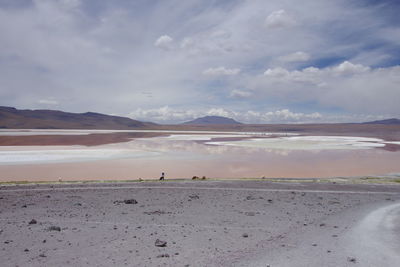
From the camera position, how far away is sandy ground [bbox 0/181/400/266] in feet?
19.6

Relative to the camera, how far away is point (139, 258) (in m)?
5.95

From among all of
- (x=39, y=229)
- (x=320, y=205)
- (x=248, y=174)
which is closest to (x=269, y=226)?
(x=320, y=205)

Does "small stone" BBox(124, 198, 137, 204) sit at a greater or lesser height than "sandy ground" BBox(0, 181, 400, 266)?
greater

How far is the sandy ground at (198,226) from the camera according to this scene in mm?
5965

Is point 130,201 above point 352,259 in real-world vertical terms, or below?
above

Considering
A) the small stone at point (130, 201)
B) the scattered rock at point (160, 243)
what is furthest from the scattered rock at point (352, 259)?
the small stone at point (130, 201)

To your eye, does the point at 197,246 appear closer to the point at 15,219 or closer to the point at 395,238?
the point at 395,238

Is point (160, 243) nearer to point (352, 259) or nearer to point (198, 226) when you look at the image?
point (198, 226)

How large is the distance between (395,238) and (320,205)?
3711mm

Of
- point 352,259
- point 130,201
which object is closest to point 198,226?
point 130,201

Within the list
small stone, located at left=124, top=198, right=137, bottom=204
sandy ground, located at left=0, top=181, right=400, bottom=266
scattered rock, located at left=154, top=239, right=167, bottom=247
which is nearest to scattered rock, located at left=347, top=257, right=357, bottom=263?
sandy ground, located at left=0, top=181, right=400, bottom=266

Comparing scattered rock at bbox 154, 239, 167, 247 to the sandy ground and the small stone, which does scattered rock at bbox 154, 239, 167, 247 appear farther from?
the small stone

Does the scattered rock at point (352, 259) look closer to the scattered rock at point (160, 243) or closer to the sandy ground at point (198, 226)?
the sandy ground at point (198, 226)

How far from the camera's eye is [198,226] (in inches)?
320
